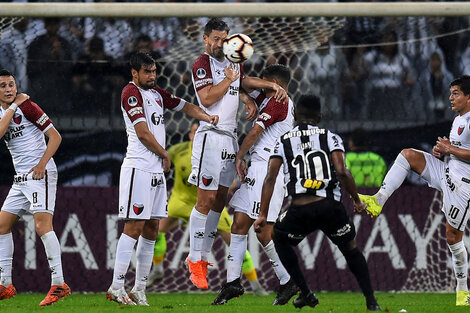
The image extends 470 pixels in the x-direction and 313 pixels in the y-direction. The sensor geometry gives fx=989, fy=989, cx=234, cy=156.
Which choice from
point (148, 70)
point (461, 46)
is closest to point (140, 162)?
point (148, 70)

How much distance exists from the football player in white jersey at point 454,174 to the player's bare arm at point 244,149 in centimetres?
112

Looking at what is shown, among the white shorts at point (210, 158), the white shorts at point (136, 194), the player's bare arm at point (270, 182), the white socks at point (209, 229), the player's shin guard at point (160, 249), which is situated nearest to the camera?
the player's bare arm at point (270, 182)

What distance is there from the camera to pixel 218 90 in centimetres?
877

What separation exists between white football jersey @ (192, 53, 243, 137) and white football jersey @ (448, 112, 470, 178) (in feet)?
6.67

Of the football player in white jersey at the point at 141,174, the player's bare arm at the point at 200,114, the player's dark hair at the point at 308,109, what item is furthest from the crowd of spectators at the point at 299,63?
the player's dark hair at the point at 308,109

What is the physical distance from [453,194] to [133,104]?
3.04 m

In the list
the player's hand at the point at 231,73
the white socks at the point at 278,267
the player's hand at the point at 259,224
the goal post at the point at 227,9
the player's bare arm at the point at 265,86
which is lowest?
the white socks at the point at 278,267

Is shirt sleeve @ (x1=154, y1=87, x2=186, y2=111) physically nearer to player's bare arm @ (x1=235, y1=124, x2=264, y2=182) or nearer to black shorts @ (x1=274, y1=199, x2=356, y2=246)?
player's bare arm @ (x1=235, y1=124, x2=264, y2=182)

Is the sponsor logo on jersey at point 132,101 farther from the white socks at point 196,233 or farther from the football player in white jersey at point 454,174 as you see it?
the football player in white jersey at point 454,174

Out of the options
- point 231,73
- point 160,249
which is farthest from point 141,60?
point 160,249

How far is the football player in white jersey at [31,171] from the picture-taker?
895 centimetres

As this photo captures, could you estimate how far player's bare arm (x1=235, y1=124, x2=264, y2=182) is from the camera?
355 inches

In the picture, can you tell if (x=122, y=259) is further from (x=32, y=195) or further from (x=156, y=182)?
(x=32, y=195)

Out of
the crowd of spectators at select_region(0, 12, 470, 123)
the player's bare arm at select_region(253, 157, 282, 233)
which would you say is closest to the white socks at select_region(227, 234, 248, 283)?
the player's bare arm at select_region(253, 157, 282, 233)
